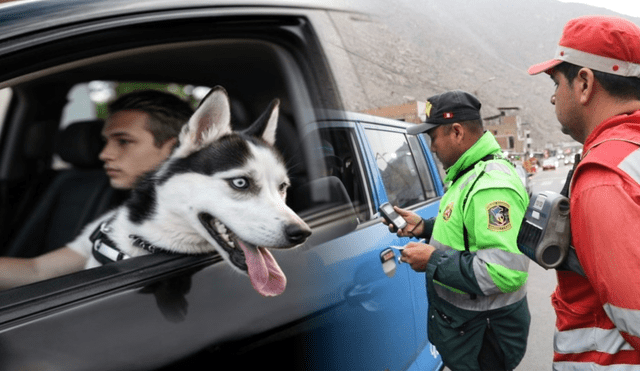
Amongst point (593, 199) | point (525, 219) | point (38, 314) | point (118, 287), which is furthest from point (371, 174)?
point (38, 314)

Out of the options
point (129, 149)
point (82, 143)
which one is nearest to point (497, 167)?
point (129, 149)

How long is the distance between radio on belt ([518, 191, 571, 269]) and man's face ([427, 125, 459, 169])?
0.89m

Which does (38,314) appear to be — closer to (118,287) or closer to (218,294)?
(118,287)

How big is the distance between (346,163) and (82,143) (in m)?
0.91

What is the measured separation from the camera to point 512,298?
212 cm

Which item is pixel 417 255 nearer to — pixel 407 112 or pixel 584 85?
pixel 584 85

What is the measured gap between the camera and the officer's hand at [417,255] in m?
2.09

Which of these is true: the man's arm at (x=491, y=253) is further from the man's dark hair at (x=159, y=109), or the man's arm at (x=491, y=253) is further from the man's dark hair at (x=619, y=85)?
the man's dark hair at (x=159, y=109)

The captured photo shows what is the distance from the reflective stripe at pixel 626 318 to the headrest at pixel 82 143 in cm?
155

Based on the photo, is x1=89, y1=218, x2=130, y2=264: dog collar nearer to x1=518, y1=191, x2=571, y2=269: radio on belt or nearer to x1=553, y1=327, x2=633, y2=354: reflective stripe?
x1=518, y1=191, x2=571, y2=269: radio on belt

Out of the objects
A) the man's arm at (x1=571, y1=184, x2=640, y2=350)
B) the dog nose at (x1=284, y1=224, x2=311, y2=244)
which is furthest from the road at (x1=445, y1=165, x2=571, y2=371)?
the dog nose at (x1=284, y1=224, x2=311, y2=244)

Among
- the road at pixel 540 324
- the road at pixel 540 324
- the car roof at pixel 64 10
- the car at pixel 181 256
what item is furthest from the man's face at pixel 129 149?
the road at pixel 540 324

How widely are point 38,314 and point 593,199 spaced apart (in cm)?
132

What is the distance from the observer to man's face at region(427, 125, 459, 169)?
7.50 ft
